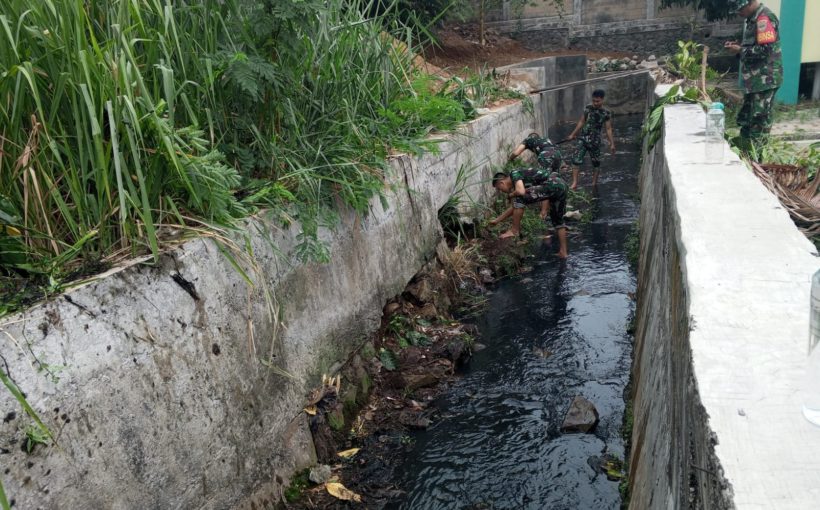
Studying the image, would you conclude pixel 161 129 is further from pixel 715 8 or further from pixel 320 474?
pixel 715 8

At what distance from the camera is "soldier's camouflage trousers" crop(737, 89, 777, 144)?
699cm

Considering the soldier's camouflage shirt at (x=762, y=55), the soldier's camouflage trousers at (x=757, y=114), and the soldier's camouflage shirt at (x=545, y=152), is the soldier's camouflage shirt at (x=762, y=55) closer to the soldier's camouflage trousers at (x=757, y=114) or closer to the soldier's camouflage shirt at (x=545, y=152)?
the soldier's camouflage trousers at (x=757, y=114)

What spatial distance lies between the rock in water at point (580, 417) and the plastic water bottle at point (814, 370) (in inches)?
107

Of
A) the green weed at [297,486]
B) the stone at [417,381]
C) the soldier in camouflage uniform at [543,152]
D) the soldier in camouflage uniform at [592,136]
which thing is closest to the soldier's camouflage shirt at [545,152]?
the soldier in camouflage uniform at [543,152]

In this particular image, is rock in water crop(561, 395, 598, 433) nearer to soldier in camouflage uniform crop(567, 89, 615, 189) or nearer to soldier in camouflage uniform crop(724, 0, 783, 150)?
soldier in camouflage uniform crop(724, 0, 783, 150)

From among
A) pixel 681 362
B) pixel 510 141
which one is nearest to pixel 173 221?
pixel 681 362

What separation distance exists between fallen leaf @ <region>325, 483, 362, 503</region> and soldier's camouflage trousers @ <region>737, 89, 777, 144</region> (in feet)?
19.8

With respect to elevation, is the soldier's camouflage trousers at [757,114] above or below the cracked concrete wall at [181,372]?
above

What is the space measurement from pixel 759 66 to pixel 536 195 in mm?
2849

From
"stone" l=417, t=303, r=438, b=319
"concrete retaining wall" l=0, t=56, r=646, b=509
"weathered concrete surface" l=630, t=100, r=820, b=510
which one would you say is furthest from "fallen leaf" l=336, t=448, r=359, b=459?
"stone" l=417, t=303, r=438, b=319

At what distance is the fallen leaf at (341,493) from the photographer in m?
3.34

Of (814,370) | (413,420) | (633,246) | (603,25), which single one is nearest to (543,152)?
(633,246)

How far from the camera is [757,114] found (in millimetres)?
7082

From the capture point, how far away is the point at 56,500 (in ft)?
6.80
